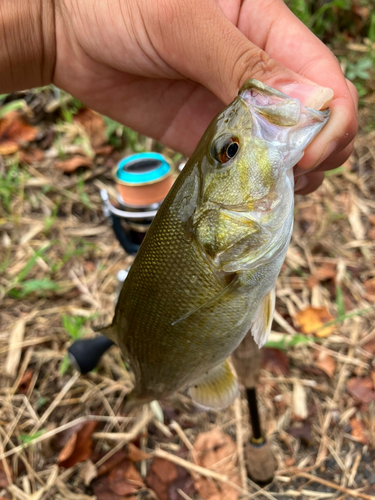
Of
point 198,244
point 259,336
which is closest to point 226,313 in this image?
point 259,336

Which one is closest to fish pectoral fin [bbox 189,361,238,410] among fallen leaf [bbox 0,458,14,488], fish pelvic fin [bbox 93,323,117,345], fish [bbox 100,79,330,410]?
fish [bbox 100,79,330,410]

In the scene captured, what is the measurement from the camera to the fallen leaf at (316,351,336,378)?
90.4 inches

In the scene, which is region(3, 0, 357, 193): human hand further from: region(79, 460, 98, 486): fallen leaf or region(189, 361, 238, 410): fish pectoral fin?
region(79, 460, 98, 486): fallen leaf

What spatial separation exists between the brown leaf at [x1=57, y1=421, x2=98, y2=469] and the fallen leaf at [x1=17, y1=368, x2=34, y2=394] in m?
0.40

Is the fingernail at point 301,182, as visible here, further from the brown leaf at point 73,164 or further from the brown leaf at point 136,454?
the brown leaf at point 73,164

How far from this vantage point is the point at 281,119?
104 centimetres

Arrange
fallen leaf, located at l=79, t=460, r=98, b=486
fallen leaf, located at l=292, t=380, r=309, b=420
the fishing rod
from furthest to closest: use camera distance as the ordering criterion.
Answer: fallen leaf, located at l=292, t=380, r=309, b=420 < fallen leaf, located at l=79, t=460, r=98, b=486 < the fishing rod

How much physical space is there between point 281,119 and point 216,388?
3.45 ft

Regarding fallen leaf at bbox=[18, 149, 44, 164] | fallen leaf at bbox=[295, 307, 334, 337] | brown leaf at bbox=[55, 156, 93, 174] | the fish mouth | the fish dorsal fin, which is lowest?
fallen leaf at bbox=[295, 307, 334, 337]

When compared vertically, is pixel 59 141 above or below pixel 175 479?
above

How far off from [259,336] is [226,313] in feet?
0.46

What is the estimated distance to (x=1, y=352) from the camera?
238 centimetres

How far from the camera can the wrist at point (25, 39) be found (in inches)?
71.8

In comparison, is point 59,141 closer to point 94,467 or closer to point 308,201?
point 308,201
